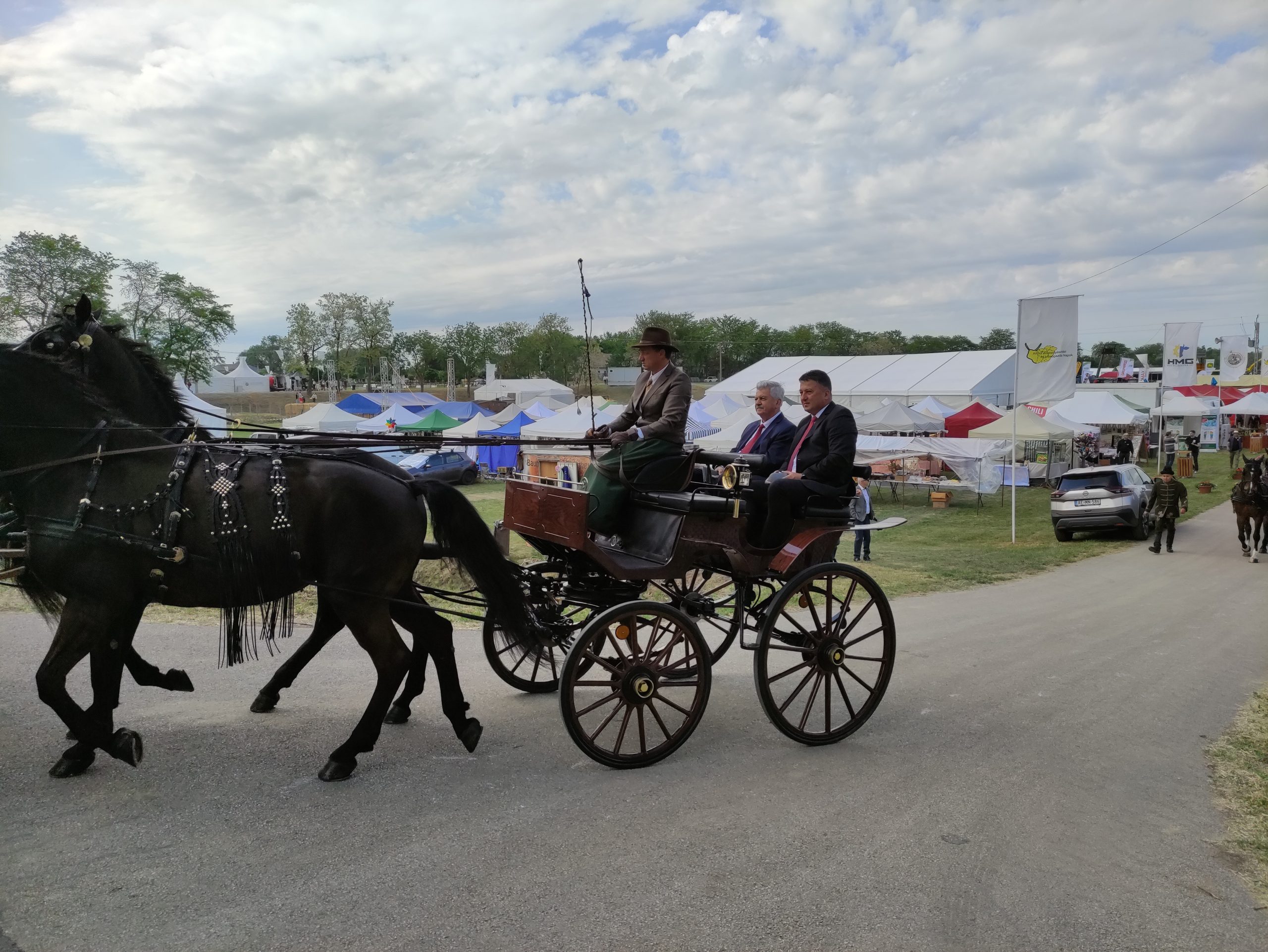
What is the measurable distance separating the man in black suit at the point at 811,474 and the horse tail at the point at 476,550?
165 centimetres

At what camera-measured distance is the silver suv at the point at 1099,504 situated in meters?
16.6

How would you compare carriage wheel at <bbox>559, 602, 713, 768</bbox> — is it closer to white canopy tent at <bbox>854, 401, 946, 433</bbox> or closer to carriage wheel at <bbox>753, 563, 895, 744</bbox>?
carriage wheel at <bbox>753, 563, 895, 744</bbox>

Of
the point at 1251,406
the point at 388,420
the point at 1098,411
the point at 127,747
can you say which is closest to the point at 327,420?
the point at 388,420

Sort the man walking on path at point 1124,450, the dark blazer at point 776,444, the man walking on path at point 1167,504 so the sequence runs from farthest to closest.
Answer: the man walking on path at point 1124,450 < the man walking on path at point 1167,504 < the dark blazer at point 776,444

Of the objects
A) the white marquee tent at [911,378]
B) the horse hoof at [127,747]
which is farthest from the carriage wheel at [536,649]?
the white marquee tent at [911,378]

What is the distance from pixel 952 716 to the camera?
584 cm

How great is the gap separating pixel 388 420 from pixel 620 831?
95.4 ft

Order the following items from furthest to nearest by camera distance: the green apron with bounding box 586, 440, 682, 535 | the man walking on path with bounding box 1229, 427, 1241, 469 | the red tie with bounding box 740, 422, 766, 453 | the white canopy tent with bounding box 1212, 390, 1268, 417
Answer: the white canopy tent with bounding box 1212, 390, 1268, 417
the man walking on path with bounding box 1229, 427, 1241, 469
the red tie with bounding box 740, 422, 766, 453
the green apron with bounding box 586, 440, 682, 535

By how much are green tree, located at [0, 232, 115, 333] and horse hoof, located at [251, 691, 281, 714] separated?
29.6 m

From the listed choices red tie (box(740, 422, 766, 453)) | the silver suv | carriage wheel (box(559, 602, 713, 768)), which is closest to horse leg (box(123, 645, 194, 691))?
carriage wheel (box(559, 602, 713, 768))

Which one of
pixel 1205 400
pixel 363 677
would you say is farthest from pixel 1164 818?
pixel 1205 400

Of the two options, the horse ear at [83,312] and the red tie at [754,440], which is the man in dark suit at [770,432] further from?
the horse ear at [83,312]

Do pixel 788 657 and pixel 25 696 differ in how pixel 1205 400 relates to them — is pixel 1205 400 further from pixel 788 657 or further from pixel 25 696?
pixel 25 696

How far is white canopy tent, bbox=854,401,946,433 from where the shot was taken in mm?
26844
